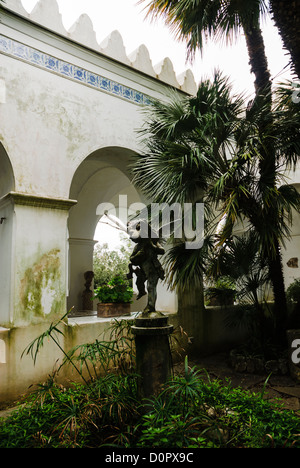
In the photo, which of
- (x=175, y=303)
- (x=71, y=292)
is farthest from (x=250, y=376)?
(x=71, y=292)

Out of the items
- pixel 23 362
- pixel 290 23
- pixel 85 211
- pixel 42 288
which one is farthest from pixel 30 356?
pixel 85 211

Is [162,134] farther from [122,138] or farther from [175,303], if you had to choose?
[175,303]

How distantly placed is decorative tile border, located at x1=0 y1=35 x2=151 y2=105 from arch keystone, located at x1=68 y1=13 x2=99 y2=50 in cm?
45

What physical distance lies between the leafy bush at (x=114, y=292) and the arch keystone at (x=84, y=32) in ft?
13.0

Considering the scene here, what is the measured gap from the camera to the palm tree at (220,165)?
5.18m

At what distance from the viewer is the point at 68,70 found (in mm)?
5473

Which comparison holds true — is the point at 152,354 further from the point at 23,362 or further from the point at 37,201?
the point at 37,201

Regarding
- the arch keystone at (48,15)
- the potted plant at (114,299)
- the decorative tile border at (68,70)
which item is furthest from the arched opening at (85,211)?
the arch keystone at (48,15)

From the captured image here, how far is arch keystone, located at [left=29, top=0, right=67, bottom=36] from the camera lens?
511 centimetres

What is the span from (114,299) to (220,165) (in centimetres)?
283

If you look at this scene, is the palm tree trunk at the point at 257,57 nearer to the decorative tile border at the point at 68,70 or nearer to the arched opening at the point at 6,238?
the decorative tile border at the point at 68,70

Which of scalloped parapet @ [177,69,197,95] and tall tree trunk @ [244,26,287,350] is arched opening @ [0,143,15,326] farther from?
scalloped parapet @ [177,69,197,95]
